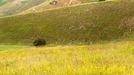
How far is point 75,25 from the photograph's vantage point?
224 ft

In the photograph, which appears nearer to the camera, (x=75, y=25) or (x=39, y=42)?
(x=39, y=42)

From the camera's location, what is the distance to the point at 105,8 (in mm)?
72188

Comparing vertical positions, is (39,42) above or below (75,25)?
above

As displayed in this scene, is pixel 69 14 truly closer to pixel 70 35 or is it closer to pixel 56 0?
pixel 70 35

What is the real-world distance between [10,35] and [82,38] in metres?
18.2

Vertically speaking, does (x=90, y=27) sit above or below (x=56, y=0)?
above

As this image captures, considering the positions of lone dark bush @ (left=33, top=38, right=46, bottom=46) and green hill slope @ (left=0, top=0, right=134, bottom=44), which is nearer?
lone dark bush @ (left=33, top=38, right=46, bottom=46)

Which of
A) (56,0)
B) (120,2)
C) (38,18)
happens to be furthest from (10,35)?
(56,0)

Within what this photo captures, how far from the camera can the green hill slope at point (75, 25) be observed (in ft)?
203

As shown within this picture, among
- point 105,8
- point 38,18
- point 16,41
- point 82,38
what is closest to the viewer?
point 82,38

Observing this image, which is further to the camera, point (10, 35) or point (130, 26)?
point (10, 35)

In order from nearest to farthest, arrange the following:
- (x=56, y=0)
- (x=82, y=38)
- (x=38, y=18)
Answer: (x=82, y=38) → (x=38, y=18) → (x=56, y=0)

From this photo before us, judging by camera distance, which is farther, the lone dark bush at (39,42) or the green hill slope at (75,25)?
the green hill slope at (75,25)

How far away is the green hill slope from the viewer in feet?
203
